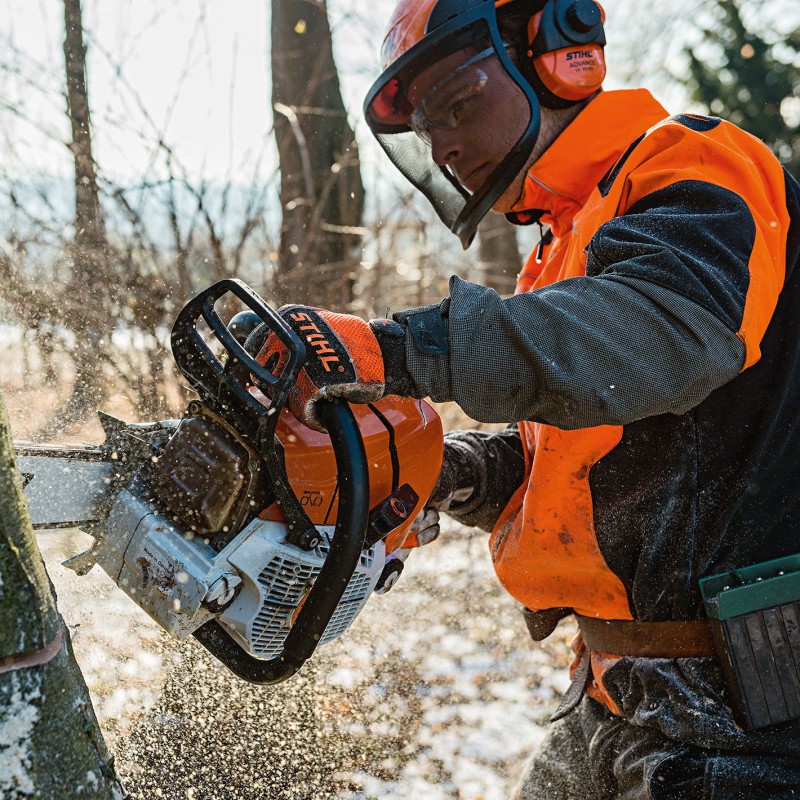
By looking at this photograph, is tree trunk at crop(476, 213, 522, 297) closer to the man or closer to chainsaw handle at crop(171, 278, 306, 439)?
the man

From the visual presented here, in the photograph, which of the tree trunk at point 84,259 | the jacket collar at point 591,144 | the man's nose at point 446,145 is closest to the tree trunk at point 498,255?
the tree trunk at point 84,259

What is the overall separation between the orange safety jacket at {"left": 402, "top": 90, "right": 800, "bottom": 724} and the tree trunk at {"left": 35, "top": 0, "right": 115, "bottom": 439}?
2907 millimetres

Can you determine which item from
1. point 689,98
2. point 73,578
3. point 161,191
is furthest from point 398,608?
point 689,98

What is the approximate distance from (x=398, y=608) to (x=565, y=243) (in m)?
2.71

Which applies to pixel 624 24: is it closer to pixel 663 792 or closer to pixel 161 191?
pixel 161 191

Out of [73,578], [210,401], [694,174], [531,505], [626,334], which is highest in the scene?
[694,174]

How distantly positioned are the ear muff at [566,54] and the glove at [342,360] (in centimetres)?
109

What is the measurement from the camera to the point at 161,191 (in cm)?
431

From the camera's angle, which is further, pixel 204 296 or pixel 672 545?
pixel 672 545

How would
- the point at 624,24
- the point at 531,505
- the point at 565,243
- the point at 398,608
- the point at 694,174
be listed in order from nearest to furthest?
the point at 694,174, the point at 531,505, the point at 565,243, the point at 398,608, the point at 624,24

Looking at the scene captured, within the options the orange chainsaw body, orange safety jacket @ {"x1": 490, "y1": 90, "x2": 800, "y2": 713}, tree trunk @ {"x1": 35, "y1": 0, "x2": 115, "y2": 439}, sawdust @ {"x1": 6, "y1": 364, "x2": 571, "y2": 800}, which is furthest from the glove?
tree trunk @ {"x1": 35, "y1": 0, "x2": 115, "y2": 439}

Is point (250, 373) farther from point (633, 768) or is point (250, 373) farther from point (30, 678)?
point (633, 768)

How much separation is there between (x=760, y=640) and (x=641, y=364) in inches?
29.8

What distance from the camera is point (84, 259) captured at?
167 inches
